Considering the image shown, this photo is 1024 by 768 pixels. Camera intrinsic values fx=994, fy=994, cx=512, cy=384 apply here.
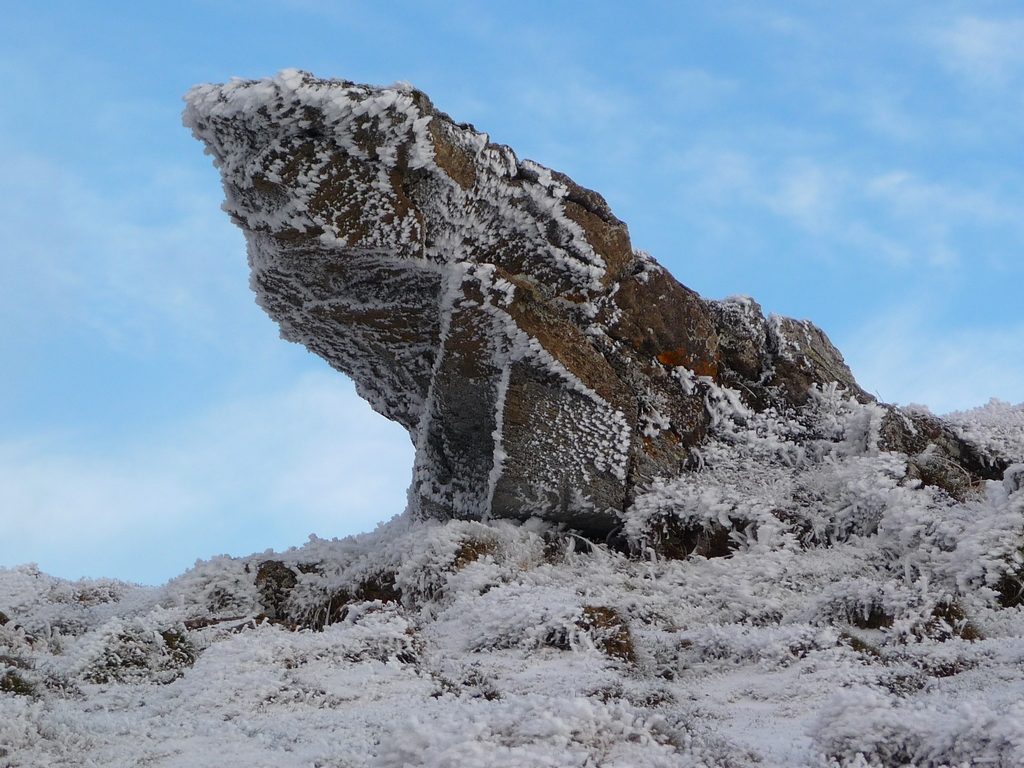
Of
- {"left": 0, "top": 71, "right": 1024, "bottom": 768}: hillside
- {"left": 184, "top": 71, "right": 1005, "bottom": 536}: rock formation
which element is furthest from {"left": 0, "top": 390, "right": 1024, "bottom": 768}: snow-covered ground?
{"left": 184, "top": 71, "right": 1005, "bottom": 536}: rock formation

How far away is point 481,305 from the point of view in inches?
468

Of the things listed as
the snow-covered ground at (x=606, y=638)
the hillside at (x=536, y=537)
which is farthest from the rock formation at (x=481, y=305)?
the snow-covered ground at (x=606, y=638)

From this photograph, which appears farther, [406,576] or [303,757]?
[406,576]

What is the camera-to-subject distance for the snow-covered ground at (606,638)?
5.16 metres

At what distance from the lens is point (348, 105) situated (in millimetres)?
10852

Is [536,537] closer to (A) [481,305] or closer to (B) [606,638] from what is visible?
(A) [481,305]

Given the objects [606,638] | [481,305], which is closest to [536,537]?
[481,305]

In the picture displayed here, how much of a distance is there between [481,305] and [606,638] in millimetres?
4956

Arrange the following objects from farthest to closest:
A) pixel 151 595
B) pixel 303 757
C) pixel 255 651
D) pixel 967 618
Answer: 1. pixel 151 595
2. pixel 967 618
3. pixel 255 651
4. pixel 303 757

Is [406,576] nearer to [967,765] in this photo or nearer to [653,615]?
[653,615]

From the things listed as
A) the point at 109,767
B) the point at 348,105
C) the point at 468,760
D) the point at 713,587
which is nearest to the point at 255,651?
the point at 109,767

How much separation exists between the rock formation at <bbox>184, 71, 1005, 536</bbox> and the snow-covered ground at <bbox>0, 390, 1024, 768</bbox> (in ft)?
1.75

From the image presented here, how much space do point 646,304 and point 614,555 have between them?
346 cm

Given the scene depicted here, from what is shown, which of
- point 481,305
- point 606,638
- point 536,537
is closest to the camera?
point 606,638
